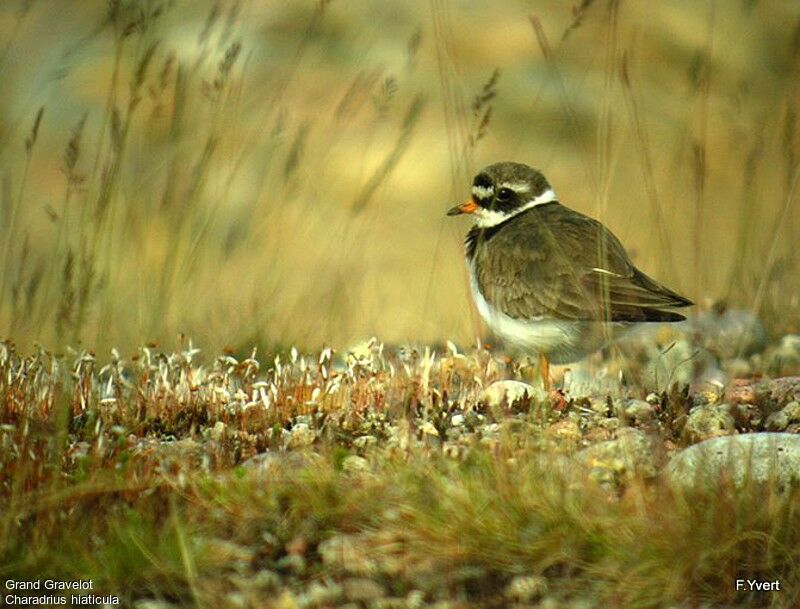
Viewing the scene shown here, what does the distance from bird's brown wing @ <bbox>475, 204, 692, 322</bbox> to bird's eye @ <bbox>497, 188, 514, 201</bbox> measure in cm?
27

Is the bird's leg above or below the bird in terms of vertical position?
below

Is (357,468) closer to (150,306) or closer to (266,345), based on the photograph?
(150,306)

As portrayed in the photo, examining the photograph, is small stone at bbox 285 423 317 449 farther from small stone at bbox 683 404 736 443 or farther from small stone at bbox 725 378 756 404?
small stone at bbox 725 378 756 404

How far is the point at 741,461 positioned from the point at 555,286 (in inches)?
94.7

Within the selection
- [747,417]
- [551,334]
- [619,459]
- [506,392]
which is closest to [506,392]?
[506,392]

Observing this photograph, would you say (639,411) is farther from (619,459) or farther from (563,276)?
(563,276)

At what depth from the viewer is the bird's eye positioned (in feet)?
24.5

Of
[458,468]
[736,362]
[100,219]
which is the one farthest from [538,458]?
[100,219]

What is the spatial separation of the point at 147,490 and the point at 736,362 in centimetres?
242

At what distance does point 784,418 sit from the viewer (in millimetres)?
5711

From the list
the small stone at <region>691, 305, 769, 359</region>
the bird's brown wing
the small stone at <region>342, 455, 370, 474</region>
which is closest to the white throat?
the bird's brown wing

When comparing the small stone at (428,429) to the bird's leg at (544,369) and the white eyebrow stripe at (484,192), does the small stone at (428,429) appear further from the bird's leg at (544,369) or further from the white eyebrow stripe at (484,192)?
the white eyebrow stripe at (484,192)

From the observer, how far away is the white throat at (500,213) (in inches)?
295

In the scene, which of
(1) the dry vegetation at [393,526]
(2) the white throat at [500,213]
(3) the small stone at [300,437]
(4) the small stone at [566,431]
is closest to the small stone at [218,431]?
(3) the small stone at [300,437]
